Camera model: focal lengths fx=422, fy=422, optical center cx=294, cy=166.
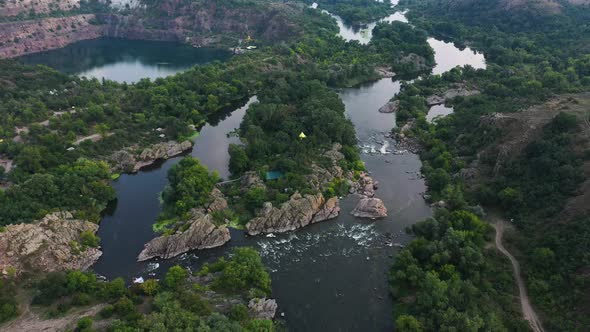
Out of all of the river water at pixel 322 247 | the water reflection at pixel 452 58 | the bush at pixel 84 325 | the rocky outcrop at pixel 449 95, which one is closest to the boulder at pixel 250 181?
the river water at pixel 322 247

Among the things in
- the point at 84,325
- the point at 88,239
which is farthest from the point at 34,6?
the point at 84,325

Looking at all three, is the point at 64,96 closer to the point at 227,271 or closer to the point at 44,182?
the point at 44,182

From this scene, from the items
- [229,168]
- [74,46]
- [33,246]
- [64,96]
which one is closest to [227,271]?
[33,246]

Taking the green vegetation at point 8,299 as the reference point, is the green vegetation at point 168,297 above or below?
above

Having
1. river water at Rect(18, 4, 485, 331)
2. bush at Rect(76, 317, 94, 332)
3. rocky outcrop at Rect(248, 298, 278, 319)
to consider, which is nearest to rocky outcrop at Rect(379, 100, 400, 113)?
river water at Rect(18, 4, 485, 331)

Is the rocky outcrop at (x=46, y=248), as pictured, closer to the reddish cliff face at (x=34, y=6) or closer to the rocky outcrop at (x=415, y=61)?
the rocky outcrop at (x=415, y=61)

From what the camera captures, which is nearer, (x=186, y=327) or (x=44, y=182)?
(x=186, y=327)

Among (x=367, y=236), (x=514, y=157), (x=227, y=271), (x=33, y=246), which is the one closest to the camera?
(x=227, y=271)

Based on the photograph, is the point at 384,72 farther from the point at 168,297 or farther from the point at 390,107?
the point at 168,297
